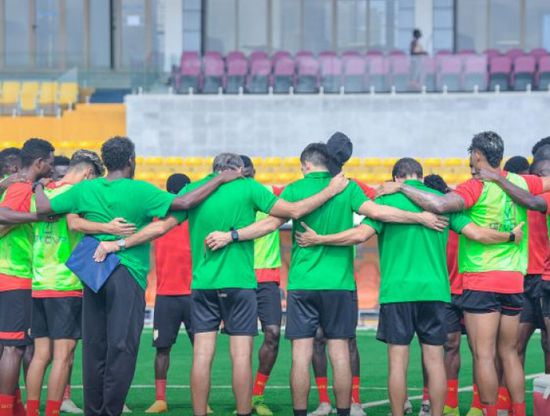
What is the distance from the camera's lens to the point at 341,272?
10.8 m

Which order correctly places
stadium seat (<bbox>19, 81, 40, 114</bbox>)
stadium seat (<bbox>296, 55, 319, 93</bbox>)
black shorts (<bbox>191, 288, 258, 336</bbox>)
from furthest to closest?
stadium seat (<bbox>19, 81, 40, 114</bbox>) < stadium seat (<bbox>296, 55, 319, 93</bbox>) < black shorts (<bbox>191, 288, 258, 336</bbox>)

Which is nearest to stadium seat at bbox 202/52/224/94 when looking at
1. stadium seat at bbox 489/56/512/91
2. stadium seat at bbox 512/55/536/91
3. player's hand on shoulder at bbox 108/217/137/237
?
stadium seat at bbox 489/56/512/91

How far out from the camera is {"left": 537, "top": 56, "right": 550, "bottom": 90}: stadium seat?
28344mm

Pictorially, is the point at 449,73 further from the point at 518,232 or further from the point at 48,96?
the point at 518,232

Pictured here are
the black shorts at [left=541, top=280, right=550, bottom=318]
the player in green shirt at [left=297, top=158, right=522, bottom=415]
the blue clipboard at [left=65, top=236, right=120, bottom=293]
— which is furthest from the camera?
the black shorts at [left=541, top=280, right=550, bottom=318]

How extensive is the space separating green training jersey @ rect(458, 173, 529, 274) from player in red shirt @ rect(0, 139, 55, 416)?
3392mm

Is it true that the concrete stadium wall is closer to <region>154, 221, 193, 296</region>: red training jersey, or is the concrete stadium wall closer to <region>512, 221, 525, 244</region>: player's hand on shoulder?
<region>154, 221, 193, 296</region>: red training jersey

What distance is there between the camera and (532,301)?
11820 mm

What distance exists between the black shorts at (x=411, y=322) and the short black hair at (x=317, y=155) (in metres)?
1.24

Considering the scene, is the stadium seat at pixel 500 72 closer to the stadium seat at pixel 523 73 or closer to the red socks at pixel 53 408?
the stadium seat at pixel 523 73

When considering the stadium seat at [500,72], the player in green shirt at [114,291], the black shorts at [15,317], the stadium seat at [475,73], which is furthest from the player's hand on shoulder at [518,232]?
the stadium seat at [500,72]

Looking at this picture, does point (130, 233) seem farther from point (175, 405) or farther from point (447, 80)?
point (447, 80)

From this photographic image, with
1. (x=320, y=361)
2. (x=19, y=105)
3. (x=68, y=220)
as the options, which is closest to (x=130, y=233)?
(x=68, y=220)

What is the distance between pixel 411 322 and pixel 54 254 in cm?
282
